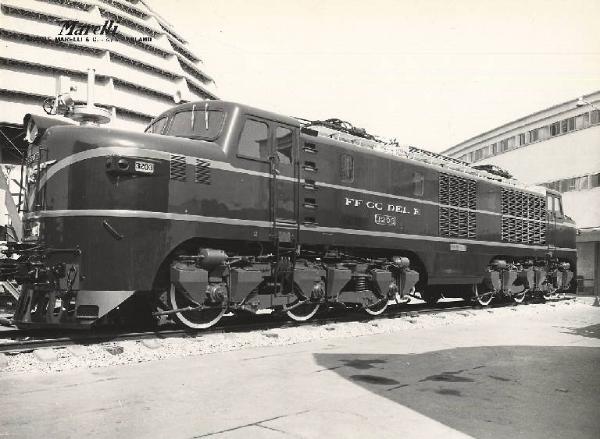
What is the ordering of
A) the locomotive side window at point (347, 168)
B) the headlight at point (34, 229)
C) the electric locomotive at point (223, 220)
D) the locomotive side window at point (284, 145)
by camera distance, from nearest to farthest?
the electric locomotive at point (223, 220), the headlight at point (34, 229), the locomotive side window at point (284, 145), the locomotive side window at point (347, 168)

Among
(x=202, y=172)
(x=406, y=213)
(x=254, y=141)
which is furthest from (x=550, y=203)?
(x=202, y=172)

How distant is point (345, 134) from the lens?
1225cm

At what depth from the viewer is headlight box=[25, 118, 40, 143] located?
9.44 m

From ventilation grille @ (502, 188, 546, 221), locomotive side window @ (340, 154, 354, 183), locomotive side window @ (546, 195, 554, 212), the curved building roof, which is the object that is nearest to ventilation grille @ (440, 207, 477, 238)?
ventilation grille @ (502, 188, 546, 221)

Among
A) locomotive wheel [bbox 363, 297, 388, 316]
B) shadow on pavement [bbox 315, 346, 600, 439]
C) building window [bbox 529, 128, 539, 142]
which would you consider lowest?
shadow on pavement [bbox 315, 346, 600, 439]

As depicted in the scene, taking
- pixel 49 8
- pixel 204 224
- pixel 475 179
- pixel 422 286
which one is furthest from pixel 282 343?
pixel 49 8

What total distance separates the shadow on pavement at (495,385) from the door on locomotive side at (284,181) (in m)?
3.13

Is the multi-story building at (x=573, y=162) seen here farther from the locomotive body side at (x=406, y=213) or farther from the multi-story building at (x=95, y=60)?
the multi-story building at (x=95, y=60)

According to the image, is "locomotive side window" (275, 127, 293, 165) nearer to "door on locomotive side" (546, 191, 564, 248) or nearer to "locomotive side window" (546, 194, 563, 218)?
"door on locomotive side" (546, 191, 564, 248)

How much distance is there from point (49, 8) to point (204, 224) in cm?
6394

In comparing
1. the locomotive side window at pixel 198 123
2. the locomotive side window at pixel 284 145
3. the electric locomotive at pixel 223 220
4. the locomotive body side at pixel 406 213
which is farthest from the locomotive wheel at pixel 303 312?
the locomotive side window at pixel 198 123

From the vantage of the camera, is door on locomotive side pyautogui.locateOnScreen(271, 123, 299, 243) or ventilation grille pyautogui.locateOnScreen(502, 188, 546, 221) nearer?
door on locomotive side pyautogui.locateOnScreen(271, 123, 299, 243)

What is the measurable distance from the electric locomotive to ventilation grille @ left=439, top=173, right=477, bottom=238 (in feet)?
0.20

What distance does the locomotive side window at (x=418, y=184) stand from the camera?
45.2 ft
